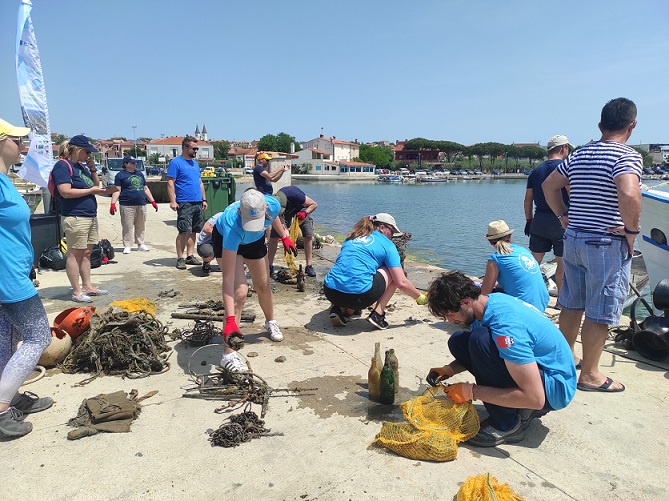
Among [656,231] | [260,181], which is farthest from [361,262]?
[656,231]

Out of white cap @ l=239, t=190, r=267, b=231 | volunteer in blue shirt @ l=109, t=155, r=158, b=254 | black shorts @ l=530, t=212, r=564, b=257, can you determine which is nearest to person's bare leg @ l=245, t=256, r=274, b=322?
white cap @ l=239, t=190, r=267, b=231

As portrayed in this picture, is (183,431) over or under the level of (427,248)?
over

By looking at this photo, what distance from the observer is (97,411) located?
309cm

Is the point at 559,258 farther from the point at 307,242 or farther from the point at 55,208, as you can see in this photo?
the point at 55,208

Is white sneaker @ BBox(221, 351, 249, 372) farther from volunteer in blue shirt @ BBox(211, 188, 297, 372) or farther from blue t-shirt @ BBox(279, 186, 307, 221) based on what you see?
blue t-shirt @ BBox(279, 186, 307, 221)

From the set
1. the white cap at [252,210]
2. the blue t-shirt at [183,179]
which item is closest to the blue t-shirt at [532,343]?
the white cap at [252,210]

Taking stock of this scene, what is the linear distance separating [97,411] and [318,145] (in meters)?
122

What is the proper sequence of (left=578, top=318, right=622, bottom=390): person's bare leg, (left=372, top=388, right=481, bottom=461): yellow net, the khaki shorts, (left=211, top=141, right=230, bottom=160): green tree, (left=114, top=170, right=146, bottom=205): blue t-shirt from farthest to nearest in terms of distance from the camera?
(left=211, top=141, right=230, bottom=160): green tree < (left=114, top=170, right=146, bottom=205): blue t-shirt < the khaki shorts < (left=578, top=318, right=622, bottom=390): person's bare leg < (left=372, top=388, right=481, bottom=461): yellow net

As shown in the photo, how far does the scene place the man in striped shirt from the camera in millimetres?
3344

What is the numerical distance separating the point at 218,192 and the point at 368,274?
9070 mm

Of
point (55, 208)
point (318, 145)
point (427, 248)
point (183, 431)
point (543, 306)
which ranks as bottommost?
point (427, 248)

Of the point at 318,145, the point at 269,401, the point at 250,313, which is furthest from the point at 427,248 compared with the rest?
the point at 318,145

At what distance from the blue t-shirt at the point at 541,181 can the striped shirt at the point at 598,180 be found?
1789 mm

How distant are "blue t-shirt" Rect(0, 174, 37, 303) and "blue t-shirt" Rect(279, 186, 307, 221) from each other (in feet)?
14.6
